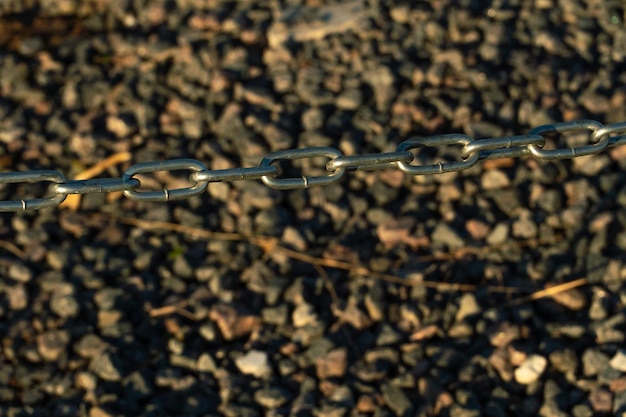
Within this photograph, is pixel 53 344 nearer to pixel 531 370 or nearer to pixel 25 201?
pixel 25 201

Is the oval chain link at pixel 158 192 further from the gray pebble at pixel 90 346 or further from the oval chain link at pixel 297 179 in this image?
the gray pebble at pixel 90 346

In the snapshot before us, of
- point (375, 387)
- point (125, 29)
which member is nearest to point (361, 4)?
point (125, 29)

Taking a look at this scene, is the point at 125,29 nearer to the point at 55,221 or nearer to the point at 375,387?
the point at 55,221

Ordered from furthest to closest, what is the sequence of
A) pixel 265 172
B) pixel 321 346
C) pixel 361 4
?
pixel 361 4 < pixel 321 346 < pixel 265 172

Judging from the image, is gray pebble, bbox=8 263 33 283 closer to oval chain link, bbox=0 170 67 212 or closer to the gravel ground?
the gravel ground

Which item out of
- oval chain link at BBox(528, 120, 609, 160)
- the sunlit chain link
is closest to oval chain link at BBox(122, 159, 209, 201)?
the sunlit chain link
